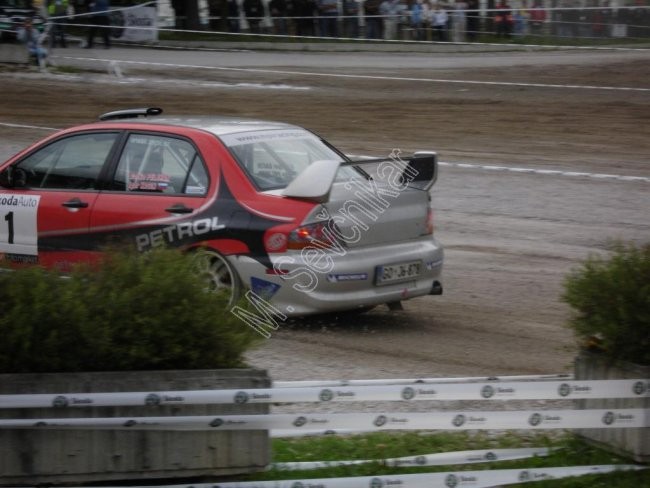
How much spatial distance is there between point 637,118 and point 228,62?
14672mm

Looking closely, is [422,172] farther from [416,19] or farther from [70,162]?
[416,19]

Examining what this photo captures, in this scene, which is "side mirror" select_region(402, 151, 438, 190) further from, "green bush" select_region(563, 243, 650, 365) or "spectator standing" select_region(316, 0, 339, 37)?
"spectator standing" select_region(316, 0, 339, 37)

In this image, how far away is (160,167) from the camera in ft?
29.5

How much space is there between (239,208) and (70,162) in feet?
5.36

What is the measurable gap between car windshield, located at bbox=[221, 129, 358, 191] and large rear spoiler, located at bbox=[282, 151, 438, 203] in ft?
0.74

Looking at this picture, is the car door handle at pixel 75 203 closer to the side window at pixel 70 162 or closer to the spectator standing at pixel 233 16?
the side window at pixel 70 162

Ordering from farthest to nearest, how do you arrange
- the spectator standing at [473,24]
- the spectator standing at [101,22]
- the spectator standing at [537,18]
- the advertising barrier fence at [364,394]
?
the spectator standing at [473,24]
the spectator standing at [537,18]
the spectator standing at [101,22]
the advertising barrier fence at [364,394]

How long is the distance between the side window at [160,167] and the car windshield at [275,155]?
317 millimetres

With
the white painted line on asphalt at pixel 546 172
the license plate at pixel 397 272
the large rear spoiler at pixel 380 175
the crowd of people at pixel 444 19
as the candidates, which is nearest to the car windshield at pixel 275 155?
the large rear spoiler at pixel 380 175

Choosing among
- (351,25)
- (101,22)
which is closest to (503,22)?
(351,25)

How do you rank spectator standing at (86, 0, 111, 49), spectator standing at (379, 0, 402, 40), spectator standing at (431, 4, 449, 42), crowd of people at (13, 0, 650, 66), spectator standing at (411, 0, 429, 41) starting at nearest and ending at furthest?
spectator standing at (86, 0, 111, 49)
crowd of people at (13, 0, 650, 66)
spectator standing at (431, 4, 449, 42)
spectator standing at (411, 0, 429, 41)
spectator standing at (379, 0, 402, 40)

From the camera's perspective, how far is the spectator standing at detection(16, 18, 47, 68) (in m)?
31.6

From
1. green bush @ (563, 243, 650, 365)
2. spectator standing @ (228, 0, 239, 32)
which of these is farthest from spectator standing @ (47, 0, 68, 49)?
green bush @ (563, 243, 650, 365)

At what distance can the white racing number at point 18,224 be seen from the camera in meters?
9.26
